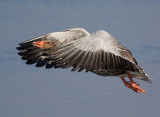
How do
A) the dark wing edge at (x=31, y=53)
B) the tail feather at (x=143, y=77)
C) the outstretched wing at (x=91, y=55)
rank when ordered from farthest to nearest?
the dark wing edge at (x=31, y=53) < the tail feather at (x=143, y=77) < the outstretched wing at (x=91, y=55)

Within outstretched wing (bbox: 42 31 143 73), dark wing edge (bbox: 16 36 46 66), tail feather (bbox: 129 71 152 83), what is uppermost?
dark wing edge (bbox: 16 36 46 66)

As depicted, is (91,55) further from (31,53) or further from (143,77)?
(31,53)

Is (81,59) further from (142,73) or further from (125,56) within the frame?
(142,73)

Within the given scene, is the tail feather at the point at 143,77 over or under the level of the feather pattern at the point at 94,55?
over

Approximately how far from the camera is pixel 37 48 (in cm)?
1279

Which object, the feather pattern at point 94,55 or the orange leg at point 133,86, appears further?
the orange leg at point 133,86

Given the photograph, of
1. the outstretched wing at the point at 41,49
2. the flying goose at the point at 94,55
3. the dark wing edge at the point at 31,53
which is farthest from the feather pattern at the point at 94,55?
the dark wing edge at the point at 31,53

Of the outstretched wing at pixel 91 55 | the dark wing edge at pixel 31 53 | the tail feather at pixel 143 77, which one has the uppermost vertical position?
the dark wing edge at pixel 31 53

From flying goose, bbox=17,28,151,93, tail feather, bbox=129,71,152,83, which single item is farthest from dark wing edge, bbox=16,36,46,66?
tail feather, bbox=129,71,152,83

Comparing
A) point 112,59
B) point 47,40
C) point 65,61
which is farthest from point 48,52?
point 47,40

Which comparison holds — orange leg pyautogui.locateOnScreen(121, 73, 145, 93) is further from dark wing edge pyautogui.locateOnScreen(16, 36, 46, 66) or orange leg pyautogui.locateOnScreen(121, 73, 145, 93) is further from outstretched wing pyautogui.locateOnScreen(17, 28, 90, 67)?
dark wing edge pyautogui.locateOnScreen(16, 36, 46, 66)

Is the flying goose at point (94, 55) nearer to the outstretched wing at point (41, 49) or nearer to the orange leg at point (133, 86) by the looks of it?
the orange leg at point (133, 86)

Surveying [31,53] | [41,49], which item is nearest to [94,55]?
[41,49]

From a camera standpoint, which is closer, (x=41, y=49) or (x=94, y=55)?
(x=94, y=55)
